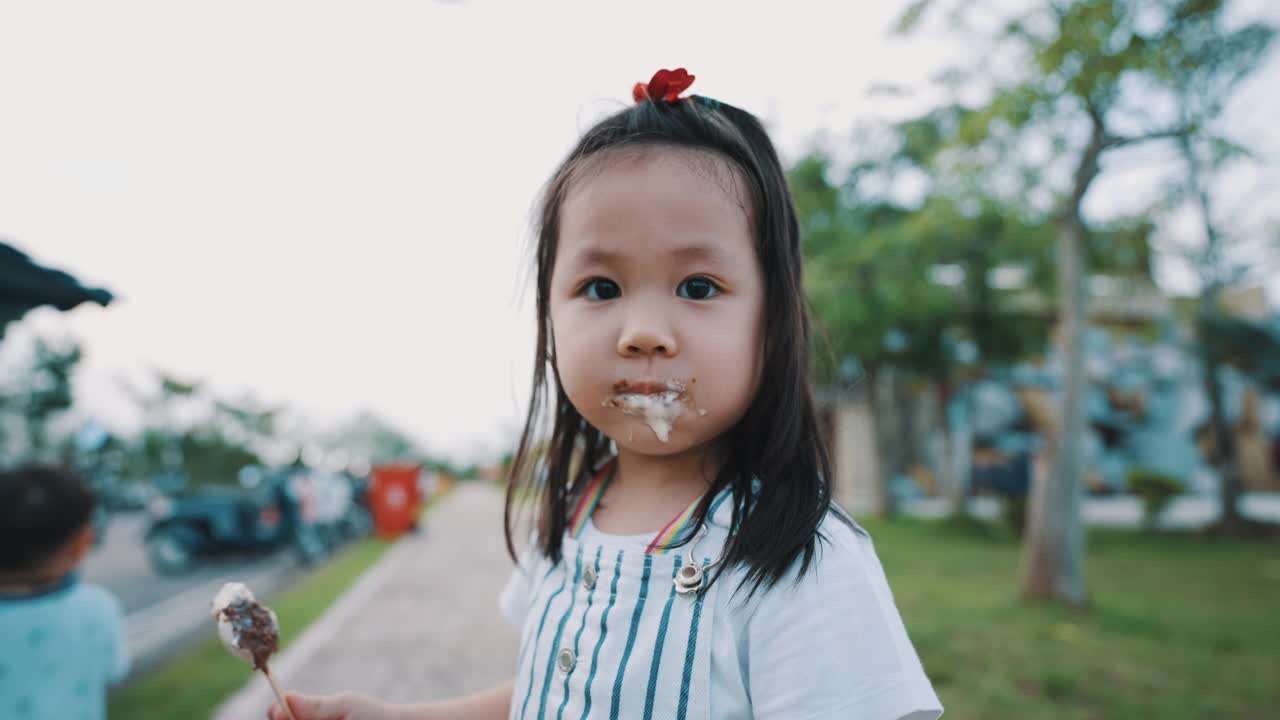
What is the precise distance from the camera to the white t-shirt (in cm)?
84

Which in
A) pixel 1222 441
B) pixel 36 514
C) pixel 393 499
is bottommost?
pixel 393 499

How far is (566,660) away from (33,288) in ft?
3.75

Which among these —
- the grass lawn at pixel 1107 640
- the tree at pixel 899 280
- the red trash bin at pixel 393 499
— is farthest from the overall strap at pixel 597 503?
the red trash bin at pixel 393 499

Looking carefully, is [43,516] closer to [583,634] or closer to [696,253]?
[583,634]

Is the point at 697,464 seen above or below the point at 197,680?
above

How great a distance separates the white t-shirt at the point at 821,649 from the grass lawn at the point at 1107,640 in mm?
2754

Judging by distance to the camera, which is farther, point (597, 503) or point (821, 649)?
point (597, 503)

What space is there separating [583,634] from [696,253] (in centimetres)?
50

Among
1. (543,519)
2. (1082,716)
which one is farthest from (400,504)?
(543,519)

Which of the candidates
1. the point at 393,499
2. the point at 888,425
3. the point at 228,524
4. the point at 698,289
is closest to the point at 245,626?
the point at 698,289

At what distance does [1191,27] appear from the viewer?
436 centimetres

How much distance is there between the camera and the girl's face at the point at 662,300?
3.15 ft

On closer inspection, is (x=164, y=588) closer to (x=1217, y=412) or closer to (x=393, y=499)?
(x=393, y=499)

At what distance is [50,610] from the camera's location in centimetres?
187
